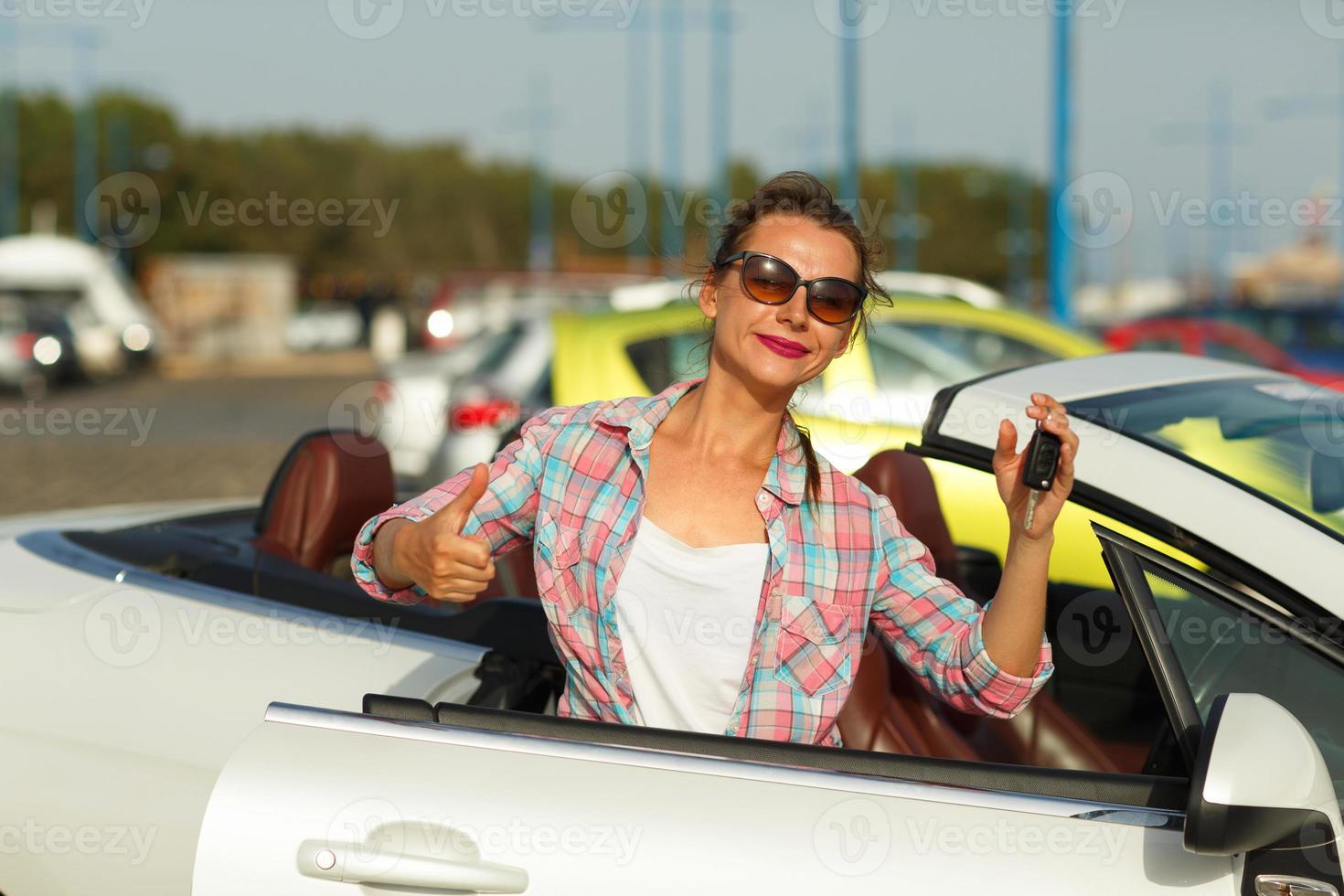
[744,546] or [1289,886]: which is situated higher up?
[744,546]

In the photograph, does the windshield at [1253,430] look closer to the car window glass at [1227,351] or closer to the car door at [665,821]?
the car door at [665,821]

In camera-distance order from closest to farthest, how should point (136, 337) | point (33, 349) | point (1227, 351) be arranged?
1. point (1227, 351)
2. point (33, 349)
3. point (136, 337)

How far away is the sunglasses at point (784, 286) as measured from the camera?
2238 mm

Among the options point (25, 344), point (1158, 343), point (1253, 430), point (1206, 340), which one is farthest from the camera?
point (25, 344)

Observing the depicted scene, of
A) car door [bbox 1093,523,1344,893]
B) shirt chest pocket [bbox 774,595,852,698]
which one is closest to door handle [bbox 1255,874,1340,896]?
car door [bbox 1093,523,1344,893]

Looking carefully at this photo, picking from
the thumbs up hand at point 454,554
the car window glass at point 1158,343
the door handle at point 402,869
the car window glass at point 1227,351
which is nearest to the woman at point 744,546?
the thumbs up hand at point 454,554

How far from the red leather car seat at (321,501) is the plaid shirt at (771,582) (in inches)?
38.1

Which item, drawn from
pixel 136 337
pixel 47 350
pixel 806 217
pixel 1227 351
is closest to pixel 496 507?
pixel 806 217

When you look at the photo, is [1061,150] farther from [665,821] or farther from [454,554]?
[665,821]

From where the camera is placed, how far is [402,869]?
6.03 feet

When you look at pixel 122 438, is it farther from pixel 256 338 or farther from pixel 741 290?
pixel 256 338

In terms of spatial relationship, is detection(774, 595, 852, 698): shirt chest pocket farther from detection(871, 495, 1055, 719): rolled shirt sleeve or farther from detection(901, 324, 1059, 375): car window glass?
detection(901, 324, 1059, 375): car window glass

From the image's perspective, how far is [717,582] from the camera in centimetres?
223

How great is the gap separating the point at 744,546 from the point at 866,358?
4521mm
